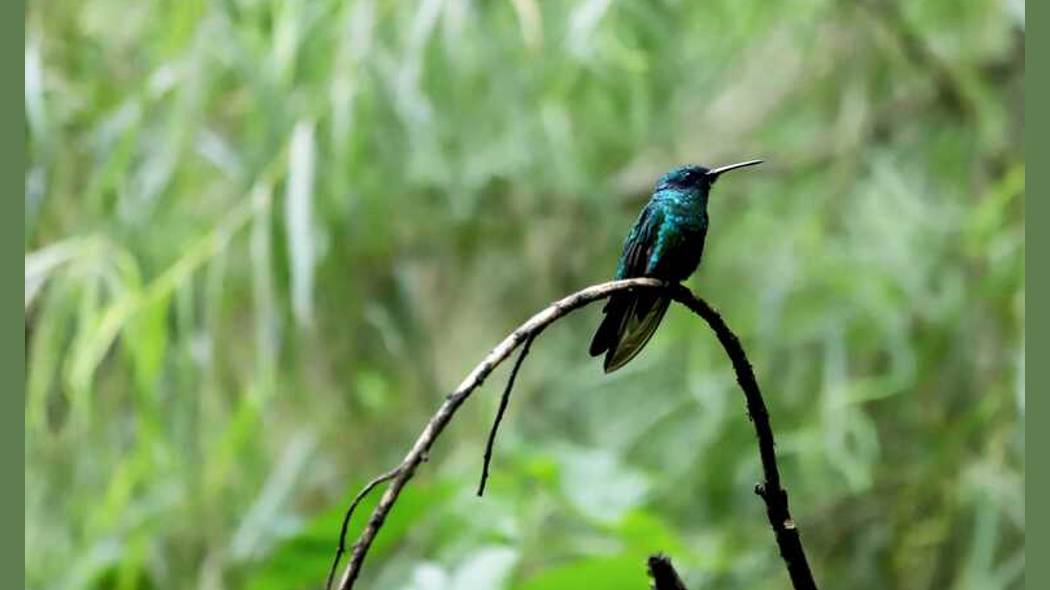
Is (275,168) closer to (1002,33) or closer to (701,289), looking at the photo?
(701,289)

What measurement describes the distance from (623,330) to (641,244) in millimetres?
121

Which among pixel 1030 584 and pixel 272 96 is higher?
pixel 272 96

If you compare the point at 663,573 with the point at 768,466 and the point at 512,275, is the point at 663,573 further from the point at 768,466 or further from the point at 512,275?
the point at 512,275

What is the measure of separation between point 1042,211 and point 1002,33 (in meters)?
1.16

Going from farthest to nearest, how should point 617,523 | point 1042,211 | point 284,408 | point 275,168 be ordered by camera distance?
1. point 284,408
2. point 275,168
3. point 617,523
4. point 1042,211

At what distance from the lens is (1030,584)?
65 centimetres

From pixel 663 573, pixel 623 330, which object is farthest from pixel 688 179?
pixel 663 573

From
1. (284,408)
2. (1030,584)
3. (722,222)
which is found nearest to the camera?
(1030,584)

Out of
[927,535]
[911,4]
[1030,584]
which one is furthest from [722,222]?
[1030,584]

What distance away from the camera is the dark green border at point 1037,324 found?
2.27 ft

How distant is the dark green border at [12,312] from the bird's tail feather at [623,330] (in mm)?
290

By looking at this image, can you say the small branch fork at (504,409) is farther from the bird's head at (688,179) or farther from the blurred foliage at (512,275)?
the blurred foliage at (512,275)

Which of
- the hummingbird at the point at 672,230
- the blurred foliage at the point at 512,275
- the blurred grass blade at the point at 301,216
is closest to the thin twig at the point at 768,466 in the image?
the hummingbird at the point at 672,230

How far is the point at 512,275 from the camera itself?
6.82 feet
